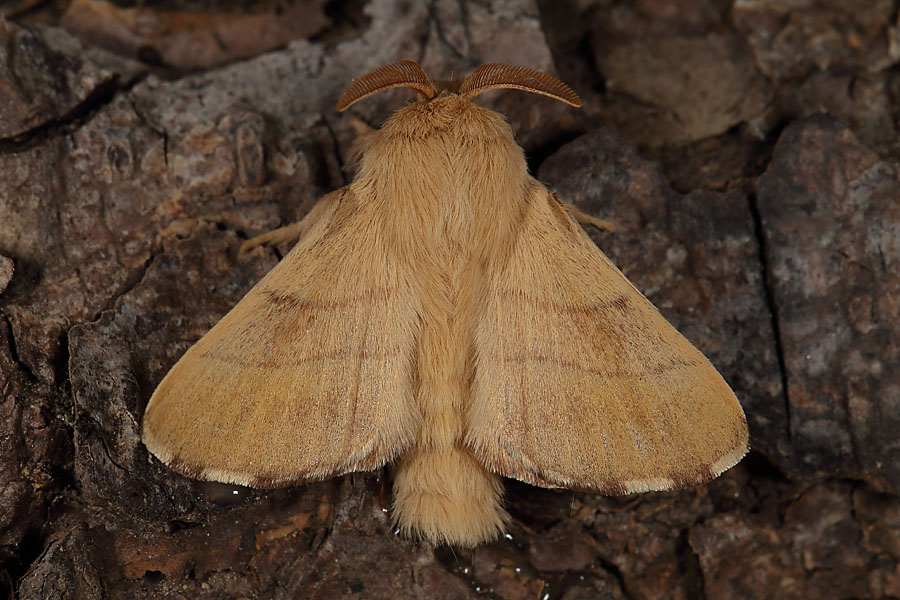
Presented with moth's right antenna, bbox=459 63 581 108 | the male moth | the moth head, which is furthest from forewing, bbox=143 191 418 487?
moth's right antenna, bbox=459 63 581 108

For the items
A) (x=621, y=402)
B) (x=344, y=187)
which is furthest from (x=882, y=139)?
(x=344, y=187)

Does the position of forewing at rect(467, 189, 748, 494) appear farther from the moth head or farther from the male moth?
the moth head

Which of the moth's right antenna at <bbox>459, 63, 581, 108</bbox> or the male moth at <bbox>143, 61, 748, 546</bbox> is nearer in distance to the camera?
the male moth at <bbox>143, 61, 748, 546</bbox>

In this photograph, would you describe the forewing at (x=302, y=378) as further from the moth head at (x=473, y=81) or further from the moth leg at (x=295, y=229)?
the moth head at (x=473, y=81)

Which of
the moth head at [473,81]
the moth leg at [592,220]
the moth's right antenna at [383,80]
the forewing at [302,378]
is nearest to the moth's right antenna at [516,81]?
the moth head at [473,81]

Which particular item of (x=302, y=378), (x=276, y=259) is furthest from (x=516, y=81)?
(x=302, y=378)
